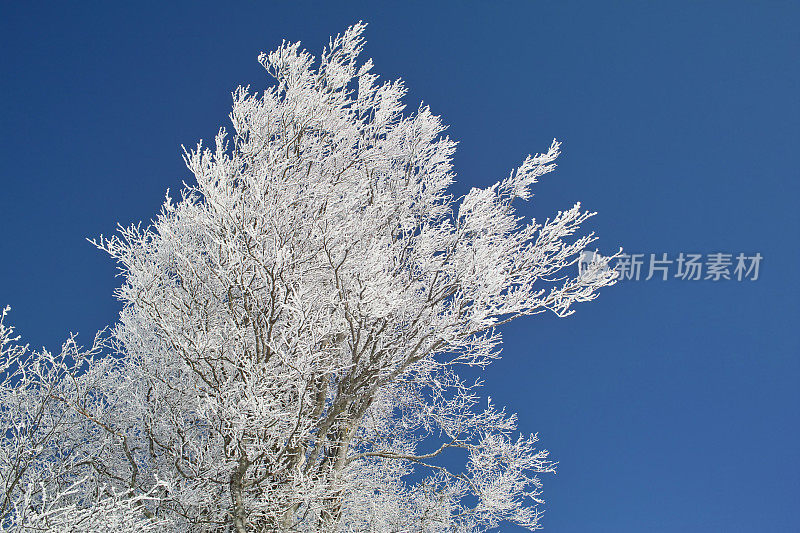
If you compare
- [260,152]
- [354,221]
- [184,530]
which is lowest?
[184,530]

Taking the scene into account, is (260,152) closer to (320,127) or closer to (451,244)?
(320,127)

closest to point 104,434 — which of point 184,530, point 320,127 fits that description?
point 184,530

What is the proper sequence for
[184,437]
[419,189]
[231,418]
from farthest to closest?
[419,189]
[184,437]
[231,418]

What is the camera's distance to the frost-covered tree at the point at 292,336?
505cm

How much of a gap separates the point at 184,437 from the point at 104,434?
1959 millimetres

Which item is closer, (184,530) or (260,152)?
(184,530)

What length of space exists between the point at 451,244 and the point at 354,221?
3.97 ft

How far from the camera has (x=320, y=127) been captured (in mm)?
7043

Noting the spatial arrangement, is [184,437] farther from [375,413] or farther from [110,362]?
[375,413]

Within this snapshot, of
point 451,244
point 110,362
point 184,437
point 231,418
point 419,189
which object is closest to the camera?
point 231,418

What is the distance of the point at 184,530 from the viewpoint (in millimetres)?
5445

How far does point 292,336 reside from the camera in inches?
196

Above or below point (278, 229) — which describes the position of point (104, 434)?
below

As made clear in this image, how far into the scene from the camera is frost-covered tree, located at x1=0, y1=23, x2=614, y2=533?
5.05 metres
